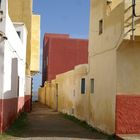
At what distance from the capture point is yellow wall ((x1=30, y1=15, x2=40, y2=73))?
119 ft

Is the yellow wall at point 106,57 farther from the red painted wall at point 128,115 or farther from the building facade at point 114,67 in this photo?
the red painted wall at point 128,115

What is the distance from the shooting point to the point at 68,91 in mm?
29969

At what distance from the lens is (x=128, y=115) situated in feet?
49.8

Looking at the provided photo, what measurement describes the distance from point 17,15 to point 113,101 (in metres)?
16.6

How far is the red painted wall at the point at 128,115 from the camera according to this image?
1513cm

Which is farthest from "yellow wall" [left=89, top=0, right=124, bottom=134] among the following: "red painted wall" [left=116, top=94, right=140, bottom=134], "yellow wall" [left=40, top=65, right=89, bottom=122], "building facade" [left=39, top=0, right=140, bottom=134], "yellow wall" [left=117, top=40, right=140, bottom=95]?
"yellow wall" [left=40, top=65, right=89, bottom=122]

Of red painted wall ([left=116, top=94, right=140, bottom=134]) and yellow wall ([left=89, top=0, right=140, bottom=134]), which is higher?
yellow wall ([left=89, top=0, right=140, bottom=134])

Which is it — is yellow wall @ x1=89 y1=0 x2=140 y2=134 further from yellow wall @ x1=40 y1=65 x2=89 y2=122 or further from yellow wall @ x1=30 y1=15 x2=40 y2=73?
yellow wall @ x1=30 y1=15 x2=40 y2=73

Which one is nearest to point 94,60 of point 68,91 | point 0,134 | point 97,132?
point 97,132

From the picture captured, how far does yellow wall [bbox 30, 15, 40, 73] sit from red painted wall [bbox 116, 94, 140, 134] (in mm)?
21309

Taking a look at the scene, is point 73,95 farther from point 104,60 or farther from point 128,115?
point 128,115

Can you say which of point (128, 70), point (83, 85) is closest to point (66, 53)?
point (83, 85)

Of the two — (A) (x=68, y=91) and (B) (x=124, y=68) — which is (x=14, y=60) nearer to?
(B) (x=124, y=68)

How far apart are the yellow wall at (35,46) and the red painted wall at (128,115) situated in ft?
69.9
